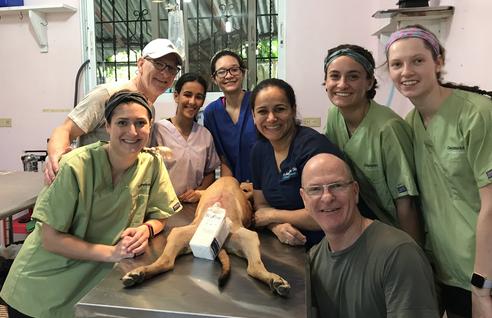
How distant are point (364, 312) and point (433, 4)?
5.52ft

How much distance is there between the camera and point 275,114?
1.55 meters

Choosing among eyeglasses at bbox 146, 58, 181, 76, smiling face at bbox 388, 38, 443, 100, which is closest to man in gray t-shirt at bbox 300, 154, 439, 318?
smiling face at bbox 388, 38, 443, 100

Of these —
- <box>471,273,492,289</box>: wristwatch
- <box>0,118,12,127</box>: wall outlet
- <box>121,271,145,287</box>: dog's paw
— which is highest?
<box>0,118,12,127</box>: wall outlet

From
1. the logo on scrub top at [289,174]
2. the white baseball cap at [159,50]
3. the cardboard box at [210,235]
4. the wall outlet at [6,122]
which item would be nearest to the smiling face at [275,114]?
the logo on scrub top at [289,174]

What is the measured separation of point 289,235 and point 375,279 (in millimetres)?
367

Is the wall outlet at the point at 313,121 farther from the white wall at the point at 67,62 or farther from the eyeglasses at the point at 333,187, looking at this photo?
the eyeglasses at the point at 333,187

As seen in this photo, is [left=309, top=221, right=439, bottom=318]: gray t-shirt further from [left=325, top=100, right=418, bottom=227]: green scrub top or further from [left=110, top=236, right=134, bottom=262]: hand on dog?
[left=110, top=236, right=134, bottom=262]: hand on dog

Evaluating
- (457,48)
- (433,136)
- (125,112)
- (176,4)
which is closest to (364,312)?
(433,136)

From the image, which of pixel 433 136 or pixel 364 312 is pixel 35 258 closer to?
pixel 364 312

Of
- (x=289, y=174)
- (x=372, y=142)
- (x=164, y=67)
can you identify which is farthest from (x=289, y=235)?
(x=164, y=67)

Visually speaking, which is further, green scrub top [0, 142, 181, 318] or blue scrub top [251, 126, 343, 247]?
blue scrub top [251, 126, 343, 247]

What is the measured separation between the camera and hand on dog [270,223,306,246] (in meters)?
1.42

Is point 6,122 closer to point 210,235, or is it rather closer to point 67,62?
point 67,62

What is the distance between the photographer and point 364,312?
116 cm
